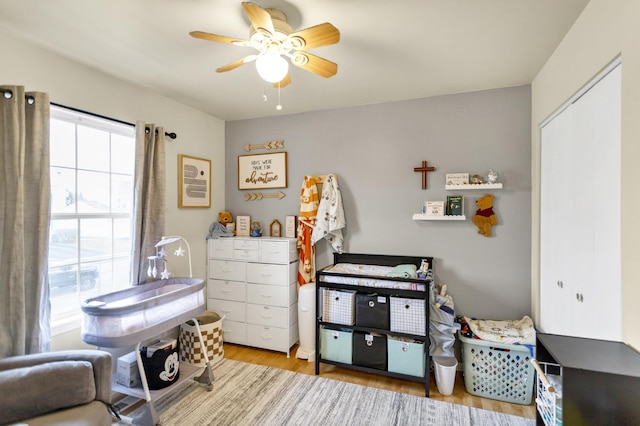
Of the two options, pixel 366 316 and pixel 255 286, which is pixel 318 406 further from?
pixel 255 286

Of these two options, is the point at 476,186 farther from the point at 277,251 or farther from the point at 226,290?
the point at 226,290

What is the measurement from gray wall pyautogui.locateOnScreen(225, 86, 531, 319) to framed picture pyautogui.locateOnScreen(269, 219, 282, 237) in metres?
0.06

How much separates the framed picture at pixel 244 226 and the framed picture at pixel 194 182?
40 cm

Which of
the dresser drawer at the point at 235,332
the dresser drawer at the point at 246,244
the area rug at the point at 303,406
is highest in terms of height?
the dresser drawer at the point at 246,244

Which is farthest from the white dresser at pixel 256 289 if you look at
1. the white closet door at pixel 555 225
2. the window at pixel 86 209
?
the white closet door at pixel 555 225

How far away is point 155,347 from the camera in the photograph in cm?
222

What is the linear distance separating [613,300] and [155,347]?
2760mm

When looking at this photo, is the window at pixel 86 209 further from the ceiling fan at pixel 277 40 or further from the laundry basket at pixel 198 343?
the ceiling fan at pixel 277 40

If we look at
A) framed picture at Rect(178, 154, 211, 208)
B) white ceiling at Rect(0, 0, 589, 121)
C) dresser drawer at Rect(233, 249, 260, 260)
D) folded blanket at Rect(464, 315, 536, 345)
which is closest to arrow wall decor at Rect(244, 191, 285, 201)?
framed picture at Rect(178, 154, 211, 208)

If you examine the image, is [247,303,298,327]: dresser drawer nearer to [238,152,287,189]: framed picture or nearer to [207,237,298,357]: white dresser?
[207,237,298,357]: white dresser

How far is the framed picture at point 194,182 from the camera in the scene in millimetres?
3086

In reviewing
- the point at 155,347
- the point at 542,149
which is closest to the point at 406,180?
the point at 542,149

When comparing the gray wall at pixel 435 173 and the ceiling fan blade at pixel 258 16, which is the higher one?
the ceiling fan blade at pixel 258 16

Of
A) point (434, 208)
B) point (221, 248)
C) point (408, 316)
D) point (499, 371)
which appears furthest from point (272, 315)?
point (499, 371)
